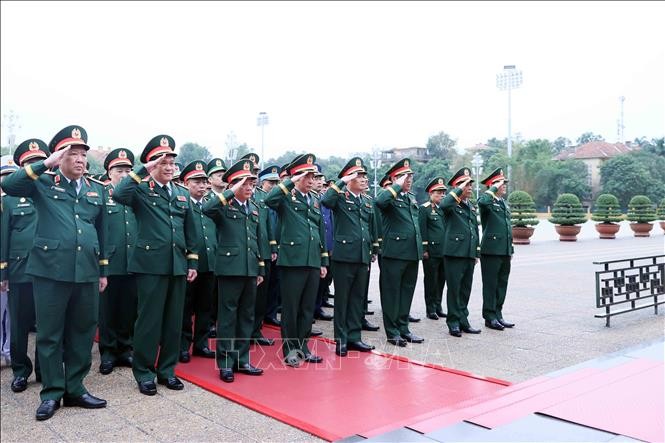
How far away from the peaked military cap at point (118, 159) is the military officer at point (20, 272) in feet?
2.32

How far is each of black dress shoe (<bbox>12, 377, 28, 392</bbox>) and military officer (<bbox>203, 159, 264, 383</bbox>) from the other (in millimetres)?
1385

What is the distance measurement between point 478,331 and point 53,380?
14.1ft

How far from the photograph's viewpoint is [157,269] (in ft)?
13.4

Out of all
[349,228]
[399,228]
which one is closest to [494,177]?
[399,228]

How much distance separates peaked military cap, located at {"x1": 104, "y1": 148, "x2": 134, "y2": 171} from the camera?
493cm

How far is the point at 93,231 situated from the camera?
3744 mm

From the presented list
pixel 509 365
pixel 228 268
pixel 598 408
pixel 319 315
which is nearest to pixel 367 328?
pixel 319 315

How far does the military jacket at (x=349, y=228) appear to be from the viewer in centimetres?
536

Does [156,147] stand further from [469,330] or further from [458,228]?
[469,330]

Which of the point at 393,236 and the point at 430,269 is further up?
the point at 393,236

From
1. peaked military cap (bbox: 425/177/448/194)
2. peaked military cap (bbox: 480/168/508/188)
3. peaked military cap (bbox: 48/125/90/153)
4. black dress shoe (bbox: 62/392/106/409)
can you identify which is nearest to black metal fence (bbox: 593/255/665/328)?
peaked military cap (bbox: 480/168/508/188)

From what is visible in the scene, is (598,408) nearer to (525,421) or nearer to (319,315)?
(525,421)

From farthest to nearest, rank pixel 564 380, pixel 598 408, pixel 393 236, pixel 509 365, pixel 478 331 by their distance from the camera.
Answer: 1. pixel 478 331
2. pixel 393 236
3. pixel 509 365
4. pixel 564 380
5. pixel 598 408

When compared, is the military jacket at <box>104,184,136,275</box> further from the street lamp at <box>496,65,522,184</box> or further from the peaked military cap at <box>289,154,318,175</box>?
the street lamp at <box>496,65,522,184</box>
